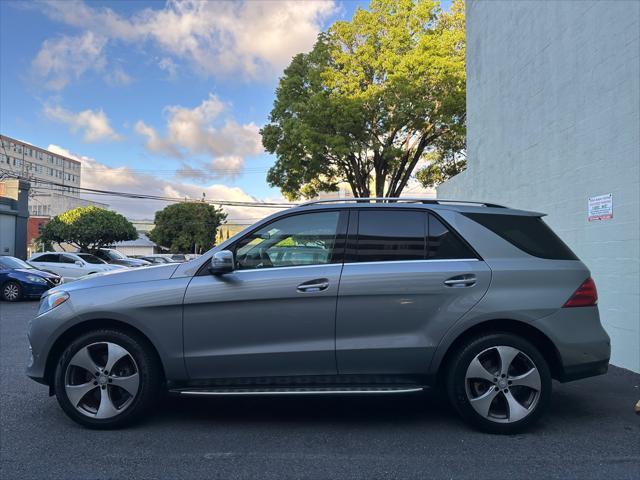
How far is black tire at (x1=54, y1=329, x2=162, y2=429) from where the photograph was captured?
386 cm

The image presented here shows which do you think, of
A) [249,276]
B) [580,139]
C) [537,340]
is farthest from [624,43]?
[249,276]

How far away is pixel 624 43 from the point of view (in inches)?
227

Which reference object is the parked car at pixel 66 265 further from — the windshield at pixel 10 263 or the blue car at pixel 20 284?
the blue car at pixel 20 284

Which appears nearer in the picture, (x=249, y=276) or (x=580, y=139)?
(x=249, y=276)

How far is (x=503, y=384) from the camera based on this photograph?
12.5 ft

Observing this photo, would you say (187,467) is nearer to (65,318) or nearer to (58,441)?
(58,441)

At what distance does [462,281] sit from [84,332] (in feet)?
9.61

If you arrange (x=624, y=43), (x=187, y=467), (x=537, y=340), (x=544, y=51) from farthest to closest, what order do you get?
(x=544, y=51), (x=624, y=43), (x=537, y=340), (x=187, y=467)

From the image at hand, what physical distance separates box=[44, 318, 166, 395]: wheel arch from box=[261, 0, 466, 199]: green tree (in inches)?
701

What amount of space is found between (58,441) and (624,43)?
6.77 m

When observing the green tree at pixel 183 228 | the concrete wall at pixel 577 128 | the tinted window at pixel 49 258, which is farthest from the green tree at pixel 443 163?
the green tree at pixel 183 228

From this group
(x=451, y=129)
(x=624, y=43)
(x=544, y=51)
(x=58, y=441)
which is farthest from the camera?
(x=451, y=129)

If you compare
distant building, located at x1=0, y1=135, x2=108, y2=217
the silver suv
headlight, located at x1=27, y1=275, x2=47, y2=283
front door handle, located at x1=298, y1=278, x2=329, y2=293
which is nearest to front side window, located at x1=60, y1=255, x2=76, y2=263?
headlight, located at x1=27, y1=275, x2=47, y2=283

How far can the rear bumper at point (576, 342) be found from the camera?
3.86m
